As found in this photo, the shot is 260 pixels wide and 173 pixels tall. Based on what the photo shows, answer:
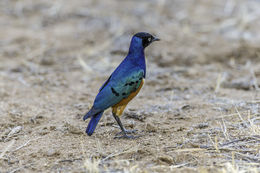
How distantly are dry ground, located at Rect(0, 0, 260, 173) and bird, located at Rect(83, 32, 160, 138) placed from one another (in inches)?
9.4

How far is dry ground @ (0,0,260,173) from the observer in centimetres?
414

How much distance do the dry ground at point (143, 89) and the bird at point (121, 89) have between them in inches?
9.4

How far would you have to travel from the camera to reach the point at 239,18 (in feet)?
30.6

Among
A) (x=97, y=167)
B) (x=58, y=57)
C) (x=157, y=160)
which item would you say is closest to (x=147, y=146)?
(x=157, y=160)

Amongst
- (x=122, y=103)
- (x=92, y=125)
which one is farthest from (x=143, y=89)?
(x=92, y=125)

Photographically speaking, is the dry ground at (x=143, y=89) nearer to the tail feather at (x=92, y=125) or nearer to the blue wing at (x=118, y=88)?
the tail feather at (x=92, y=125)

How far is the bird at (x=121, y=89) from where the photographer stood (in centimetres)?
468

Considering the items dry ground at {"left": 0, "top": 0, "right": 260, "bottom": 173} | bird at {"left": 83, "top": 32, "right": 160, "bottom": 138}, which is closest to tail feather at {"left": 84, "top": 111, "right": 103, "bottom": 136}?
bird at {"left": 83, "top": 32, "right": 160, "bottom": 138}

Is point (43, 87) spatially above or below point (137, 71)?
below

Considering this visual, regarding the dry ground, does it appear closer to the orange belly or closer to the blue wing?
the orange belly

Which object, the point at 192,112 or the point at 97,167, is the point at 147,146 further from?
the point at 192,112

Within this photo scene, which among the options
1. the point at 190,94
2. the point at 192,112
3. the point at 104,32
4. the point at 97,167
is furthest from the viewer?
Result: the point at 104,32

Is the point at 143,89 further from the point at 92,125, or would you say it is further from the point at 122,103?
the point at 92,125

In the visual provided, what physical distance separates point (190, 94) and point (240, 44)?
95.8 inches
